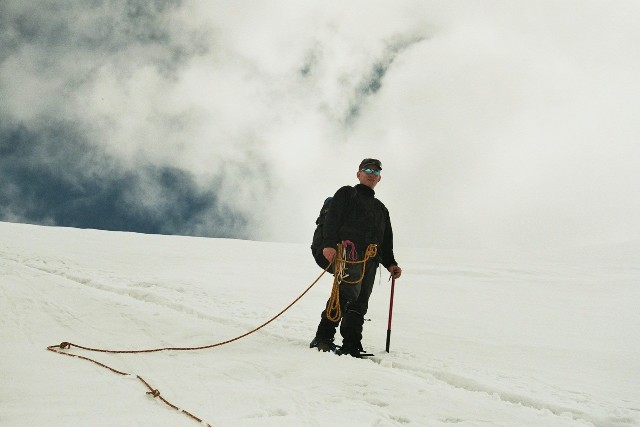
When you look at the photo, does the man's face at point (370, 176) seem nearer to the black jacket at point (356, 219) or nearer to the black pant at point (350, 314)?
the black jacket at point (356, 219)

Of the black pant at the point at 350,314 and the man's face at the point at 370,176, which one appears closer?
the black pant at the point at 350,314

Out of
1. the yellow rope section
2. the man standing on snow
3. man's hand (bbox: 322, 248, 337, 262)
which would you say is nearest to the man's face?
the man standing on snow

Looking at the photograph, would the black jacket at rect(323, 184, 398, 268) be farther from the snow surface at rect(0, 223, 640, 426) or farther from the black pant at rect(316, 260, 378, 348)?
the snow surface at rect(0, 223, 640, 426)

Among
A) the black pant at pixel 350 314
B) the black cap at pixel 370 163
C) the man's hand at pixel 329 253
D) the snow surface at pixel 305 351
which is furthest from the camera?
the black cap at pixel 370 163

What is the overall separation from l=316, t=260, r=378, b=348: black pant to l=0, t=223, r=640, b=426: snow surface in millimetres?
317

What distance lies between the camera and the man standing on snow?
→ 14.4 ft

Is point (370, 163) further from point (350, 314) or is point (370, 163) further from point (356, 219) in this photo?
point (350, 314)

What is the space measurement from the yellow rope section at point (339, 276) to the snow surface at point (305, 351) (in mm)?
488

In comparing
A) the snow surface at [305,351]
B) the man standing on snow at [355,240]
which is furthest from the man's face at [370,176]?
the snow surface at [305,351]

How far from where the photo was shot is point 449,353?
4.68m

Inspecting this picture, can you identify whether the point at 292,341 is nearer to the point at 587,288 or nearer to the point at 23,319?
the point at 23,319

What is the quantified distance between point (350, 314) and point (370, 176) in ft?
5.12

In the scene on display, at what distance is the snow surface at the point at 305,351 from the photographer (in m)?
2.70

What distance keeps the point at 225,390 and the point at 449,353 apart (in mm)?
2749
